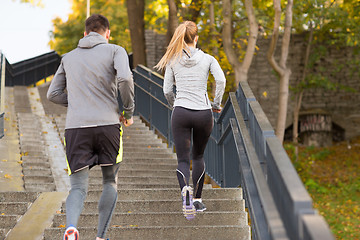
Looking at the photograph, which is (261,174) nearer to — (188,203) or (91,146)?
(91,146)

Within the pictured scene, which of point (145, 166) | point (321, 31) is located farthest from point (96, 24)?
point (321, 31)

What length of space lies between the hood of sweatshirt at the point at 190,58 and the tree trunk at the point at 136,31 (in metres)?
11.1

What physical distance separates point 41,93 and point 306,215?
49.1ft

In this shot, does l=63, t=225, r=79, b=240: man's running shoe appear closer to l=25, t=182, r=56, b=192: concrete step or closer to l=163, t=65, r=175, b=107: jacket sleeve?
l=163, t=65, r=175, b=107: jacket sleeve

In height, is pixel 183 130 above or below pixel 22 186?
above

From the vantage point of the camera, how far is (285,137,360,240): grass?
13.2 m

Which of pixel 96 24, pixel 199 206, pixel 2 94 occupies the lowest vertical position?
pixel 199 206

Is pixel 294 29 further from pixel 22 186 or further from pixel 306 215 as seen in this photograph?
pixel 306 215

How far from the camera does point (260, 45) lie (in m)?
21.6

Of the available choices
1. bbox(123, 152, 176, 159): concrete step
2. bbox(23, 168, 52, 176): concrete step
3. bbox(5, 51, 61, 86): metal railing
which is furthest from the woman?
bbox(5, 51, 61, 86): metal railing

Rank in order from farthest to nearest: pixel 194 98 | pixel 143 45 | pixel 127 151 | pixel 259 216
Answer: pixel 143 45, pixel 127 151, pixel 194 98, pixel 259 216

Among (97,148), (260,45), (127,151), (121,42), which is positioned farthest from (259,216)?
(121,42)

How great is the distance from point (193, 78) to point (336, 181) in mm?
12985

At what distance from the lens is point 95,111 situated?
389 centimetres
